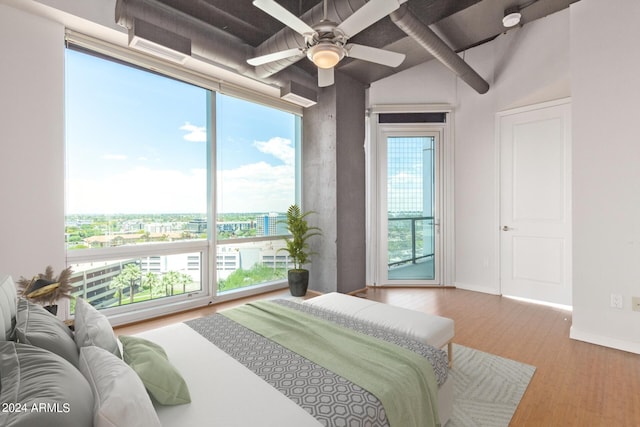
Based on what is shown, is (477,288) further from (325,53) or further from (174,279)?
(174,279)

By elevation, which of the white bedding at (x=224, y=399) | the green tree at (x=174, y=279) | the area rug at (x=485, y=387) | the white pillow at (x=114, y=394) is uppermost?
the white pillow at (x=114, y=394)

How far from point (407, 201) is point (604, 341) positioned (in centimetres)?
280

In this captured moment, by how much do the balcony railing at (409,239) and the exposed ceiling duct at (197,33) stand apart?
2578mm

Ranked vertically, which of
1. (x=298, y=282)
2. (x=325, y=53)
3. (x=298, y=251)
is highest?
(x=325, y=53)

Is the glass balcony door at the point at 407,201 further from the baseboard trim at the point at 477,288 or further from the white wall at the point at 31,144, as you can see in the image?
the white wall at the point at 31,144

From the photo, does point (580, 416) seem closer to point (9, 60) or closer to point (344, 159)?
point (344, 159)

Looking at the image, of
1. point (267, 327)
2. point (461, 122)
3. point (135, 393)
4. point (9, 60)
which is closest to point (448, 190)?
point (461, 122)

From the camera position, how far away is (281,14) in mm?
1891

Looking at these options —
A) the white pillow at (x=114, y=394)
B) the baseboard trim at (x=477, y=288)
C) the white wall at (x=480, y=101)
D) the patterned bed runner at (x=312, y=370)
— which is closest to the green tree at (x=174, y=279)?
the patterned bed runner at (x=312, y=370)

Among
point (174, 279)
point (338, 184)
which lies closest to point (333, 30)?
point (338, 184)

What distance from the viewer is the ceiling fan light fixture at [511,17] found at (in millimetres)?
2783

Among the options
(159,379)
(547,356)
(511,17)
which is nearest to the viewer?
(159,379)

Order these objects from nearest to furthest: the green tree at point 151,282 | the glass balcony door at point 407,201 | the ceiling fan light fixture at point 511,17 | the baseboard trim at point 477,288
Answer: the ceiling fan light fixture at point 511,17, the green tree at point 151,282, the baseboard trim at point 477,288, the glass balcony door at point 407,201

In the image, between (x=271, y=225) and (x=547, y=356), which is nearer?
(x=547, y=356)
